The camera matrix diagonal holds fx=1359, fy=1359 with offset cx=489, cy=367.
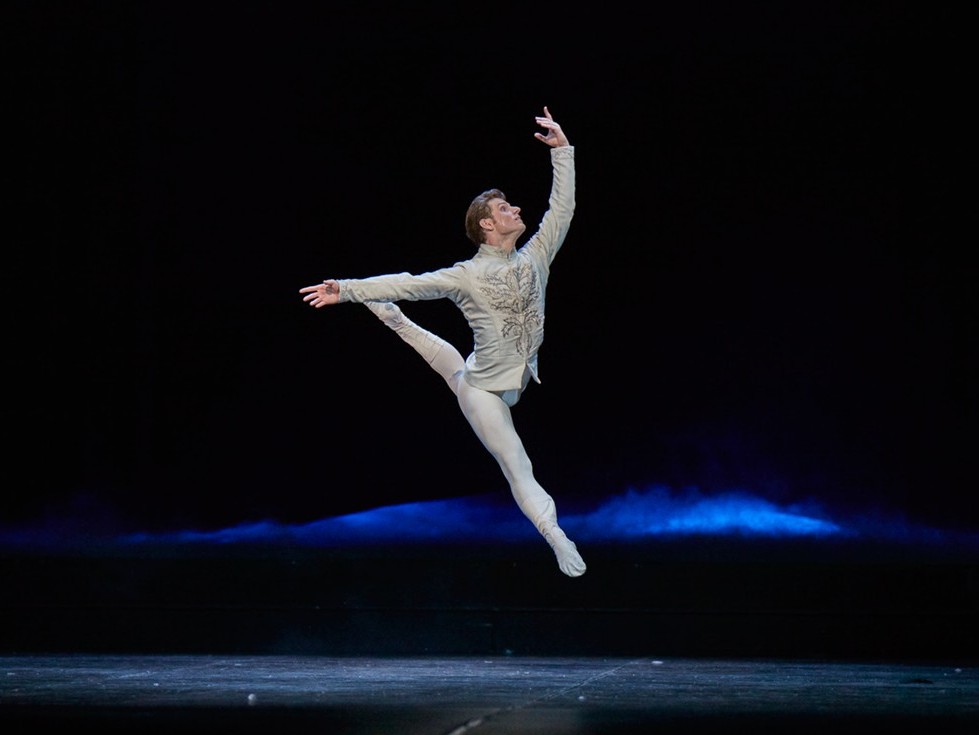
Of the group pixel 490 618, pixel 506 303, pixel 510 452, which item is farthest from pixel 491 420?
pixel 490 618

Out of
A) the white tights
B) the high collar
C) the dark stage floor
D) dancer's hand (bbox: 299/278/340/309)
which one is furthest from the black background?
dancer's hand (bbox: 299/278/340/309)

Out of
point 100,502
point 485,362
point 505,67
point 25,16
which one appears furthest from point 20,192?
point 485,362

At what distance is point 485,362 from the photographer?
432cm

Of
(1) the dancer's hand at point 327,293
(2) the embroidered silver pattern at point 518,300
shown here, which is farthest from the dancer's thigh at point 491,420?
(1) the dancer's hand at point 327,293

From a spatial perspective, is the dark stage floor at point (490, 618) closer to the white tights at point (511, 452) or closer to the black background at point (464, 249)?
the white tights at point (511, 452)

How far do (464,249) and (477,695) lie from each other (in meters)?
3.12

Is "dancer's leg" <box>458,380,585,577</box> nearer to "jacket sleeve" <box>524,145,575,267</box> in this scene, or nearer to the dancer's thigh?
the dancer's thigh

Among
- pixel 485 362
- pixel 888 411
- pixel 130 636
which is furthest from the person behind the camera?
pixel 888 411

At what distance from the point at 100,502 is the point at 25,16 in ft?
7.78

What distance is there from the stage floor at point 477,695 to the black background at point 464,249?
173 cm

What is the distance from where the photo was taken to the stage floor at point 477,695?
321 cm

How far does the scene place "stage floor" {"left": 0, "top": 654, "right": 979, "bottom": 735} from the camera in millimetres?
3215

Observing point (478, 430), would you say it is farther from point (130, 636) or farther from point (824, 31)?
point (824, 31)

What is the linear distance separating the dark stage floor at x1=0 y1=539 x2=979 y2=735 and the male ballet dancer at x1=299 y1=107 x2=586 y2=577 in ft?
2.00
